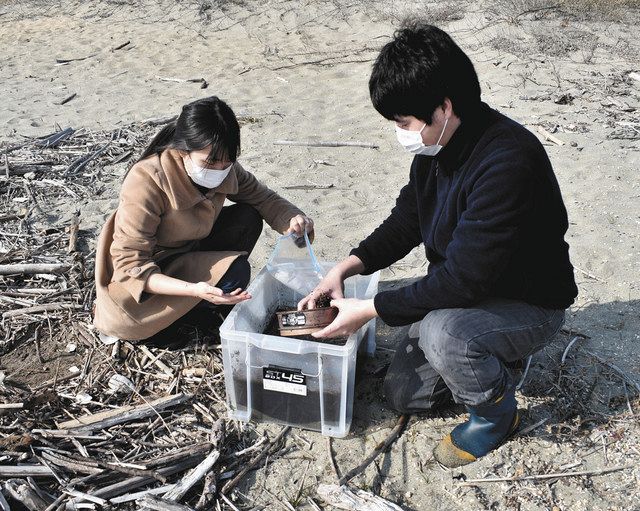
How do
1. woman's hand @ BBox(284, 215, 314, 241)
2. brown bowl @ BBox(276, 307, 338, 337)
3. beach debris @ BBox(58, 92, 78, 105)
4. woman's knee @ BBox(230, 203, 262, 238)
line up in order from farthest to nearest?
beach debris @ BBox(58, 92, 78, 105) < woman's knee @ BBox(230, 203, 262, 238) < woman's hand @ BBox(284, 215, 314, 241) < brown bowl @ BBox(276, 307, 338, 337)

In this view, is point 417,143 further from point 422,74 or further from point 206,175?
point 206,175

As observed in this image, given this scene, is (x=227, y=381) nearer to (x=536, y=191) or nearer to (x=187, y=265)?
(x=187, y=265)

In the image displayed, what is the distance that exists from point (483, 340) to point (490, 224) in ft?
1.43

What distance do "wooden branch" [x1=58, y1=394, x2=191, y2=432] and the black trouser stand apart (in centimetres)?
41

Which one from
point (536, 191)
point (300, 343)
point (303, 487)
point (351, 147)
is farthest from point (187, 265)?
point (351, 147)

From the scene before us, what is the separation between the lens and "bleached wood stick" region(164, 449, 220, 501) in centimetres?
239

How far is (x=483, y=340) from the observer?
7.59 feet

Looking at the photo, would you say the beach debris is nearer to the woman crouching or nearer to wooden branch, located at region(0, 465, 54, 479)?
the woman crouching

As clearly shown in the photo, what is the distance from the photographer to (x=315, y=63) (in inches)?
305

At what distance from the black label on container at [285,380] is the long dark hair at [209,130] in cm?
93

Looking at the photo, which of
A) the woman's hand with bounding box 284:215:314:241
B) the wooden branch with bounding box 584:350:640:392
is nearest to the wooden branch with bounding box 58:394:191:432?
the woman's hand with bounding box 284:215:314:241

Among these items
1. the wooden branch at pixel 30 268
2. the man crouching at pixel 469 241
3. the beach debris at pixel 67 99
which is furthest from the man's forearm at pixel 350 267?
the beach debris at pixel 67 99

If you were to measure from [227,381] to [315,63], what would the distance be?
5822 millimetres

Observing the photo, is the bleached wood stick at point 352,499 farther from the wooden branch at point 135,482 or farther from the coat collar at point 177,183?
the coat collar at point 177,183
